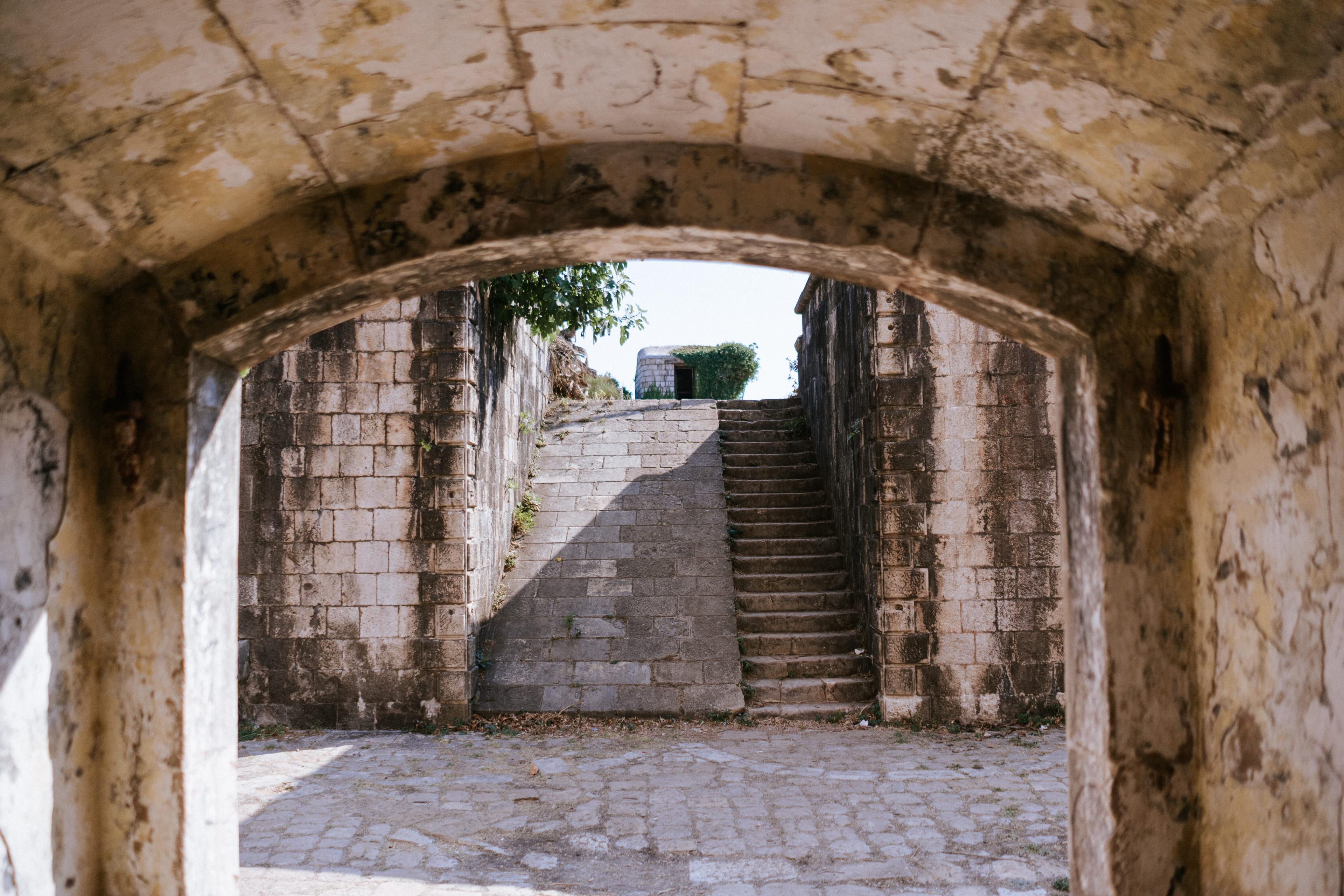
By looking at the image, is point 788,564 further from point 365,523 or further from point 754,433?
point 365,523

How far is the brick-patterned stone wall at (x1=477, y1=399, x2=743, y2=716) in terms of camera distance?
21.5ft

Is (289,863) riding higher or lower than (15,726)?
lower

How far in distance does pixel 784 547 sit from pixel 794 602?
845 millimetres

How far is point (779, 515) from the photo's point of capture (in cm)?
870

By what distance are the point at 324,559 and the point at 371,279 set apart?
4.53 m

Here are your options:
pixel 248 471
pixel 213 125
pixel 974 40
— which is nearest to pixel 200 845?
pixel 213 125

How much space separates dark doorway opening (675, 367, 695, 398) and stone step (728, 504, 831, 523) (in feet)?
47.0

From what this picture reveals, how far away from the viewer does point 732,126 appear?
2189mm

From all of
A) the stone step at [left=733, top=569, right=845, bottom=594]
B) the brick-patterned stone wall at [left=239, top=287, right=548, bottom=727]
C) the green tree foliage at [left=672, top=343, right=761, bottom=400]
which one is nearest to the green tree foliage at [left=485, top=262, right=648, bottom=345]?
the brick-patterned stone wall at [left=239, top=287, right=548, bottom=727]

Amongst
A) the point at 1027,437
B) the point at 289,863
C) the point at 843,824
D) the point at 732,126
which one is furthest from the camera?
the point at 1027,437

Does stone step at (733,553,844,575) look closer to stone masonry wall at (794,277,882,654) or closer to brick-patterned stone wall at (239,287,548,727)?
stone masonry wall at (794,277,882,654)

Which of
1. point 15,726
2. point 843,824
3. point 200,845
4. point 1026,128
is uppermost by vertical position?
point 1026,128

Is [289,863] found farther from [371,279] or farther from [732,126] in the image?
[732,126]

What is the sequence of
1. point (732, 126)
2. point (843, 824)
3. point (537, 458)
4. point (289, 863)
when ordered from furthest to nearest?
point (537, 458)
point (843, 824)
point (289, 863)
point (732, 126)
